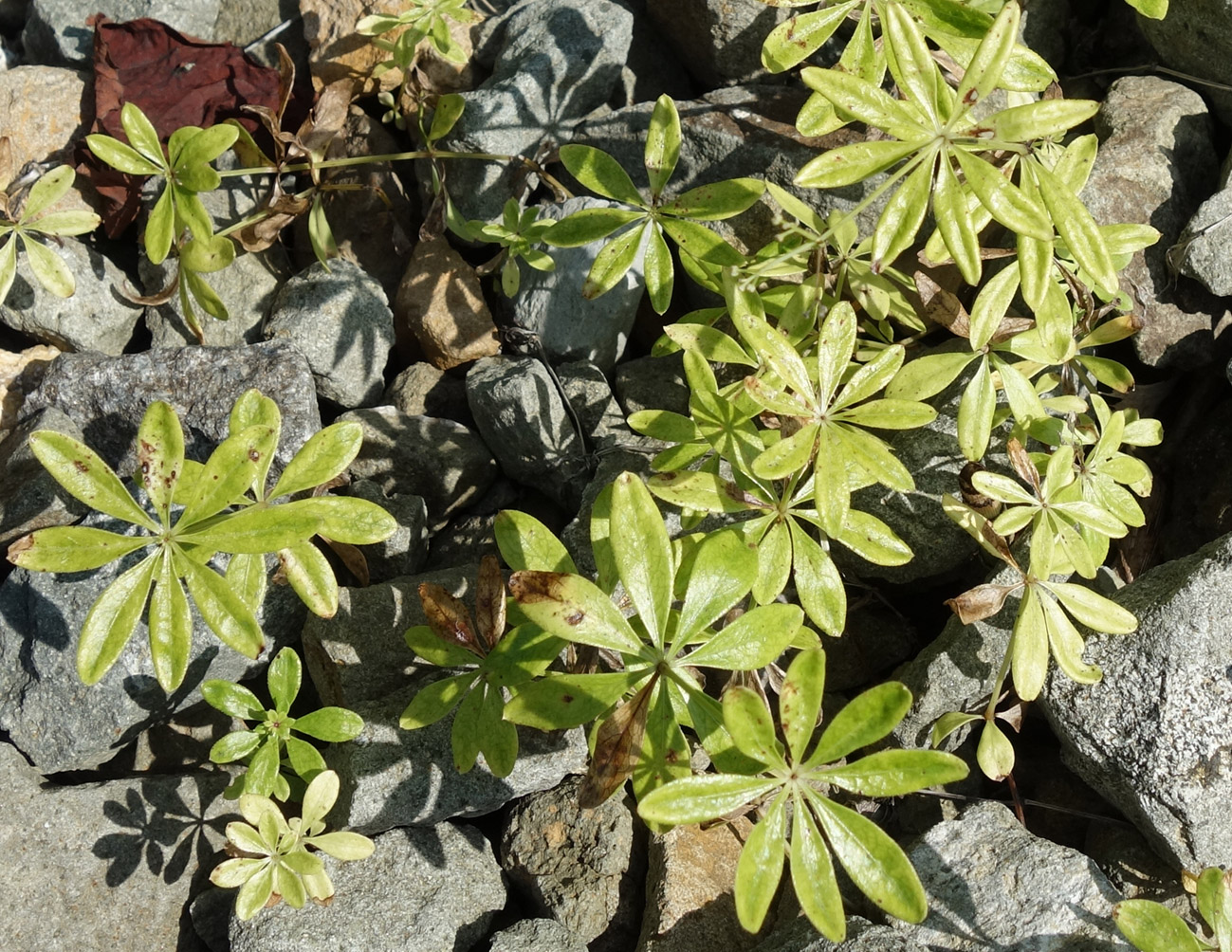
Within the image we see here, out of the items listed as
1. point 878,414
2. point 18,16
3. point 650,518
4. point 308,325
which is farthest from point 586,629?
point 18,16

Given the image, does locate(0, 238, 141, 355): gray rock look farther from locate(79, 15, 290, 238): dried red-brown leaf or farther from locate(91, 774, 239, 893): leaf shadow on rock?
locate(91, 774, 239, 893): leaf shadow on rock

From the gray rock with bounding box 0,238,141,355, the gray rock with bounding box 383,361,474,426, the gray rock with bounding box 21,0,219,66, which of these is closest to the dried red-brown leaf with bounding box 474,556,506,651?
the gray rock with bounding box 383,361,474,426

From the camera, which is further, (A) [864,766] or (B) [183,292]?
(B) [183,292]

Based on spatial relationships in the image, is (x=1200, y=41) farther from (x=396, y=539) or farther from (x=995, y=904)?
(x=396, y=539)

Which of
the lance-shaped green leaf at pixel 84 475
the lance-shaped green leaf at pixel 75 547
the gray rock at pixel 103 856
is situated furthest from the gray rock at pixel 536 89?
the gray rock at pixel 103 856

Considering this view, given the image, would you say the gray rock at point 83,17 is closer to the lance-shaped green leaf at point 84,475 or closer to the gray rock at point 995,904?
the lance-shaped green leaf at point 84,475

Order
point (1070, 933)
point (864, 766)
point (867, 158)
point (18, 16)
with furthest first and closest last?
point (18, 16), point (1070, 933), point (867, 158), point (864, 766)

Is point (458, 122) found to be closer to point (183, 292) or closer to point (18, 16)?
point (183, 292)
